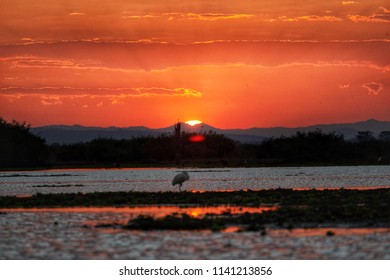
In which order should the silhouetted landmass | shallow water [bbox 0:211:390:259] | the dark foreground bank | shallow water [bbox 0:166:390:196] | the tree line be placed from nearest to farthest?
shallow water [bbox 0:211:390:259], the dark foreground bank, shallow water [bbox 0:166:390:196], the silhouetted landmass, the tree line

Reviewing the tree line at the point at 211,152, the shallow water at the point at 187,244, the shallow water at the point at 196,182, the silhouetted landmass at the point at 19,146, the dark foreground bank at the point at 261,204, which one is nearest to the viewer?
the shallow water at the point at 187,244

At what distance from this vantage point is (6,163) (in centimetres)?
13038

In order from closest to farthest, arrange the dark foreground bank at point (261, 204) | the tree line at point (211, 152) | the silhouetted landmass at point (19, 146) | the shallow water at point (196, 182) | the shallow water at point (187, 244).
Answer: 1. the shallow water at point (187, 244)
2. the dark foreground bank at point (261, 204)
3. the shallow water at point (196, 182)
4. the silhouetted landmass at point (19, 146)
5. the tree line at point (211, 152)

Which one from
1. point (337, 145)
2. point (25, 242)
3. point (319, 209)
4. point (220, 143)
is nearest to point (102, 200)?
point (319, 209)

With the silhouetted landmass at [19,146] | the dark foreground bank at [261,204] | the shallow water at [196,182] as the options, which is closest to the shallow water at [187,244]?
the dark foreground bank at [261,204]

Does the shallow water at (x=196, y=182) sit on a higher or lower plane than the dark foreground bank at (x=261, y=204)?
higher

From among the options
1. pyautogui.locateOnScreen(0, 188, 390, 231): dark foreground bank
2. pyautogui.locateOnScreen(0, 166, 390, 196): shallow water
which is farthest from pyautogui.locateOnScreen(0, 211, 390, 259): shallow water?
pyautogui.locateOnScreen(0, 166, 390, 196): shallow water

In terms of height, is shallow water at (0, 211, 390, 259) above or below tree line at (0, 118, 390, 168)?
below

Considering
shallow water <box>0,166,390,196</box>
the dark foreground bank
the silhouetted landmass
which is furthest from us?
the silhouetted landmass

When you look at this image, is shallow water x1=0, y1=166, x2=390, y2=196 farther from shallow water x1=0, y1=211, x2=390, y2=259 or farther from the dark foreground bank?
shallow water x1=0, y1=211, x2=390, y2=259

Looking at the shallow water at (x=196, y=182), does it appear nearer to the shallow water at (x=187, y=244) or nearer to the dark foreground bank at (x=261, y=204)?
the dark foreground bank at (x=261, y=204)
